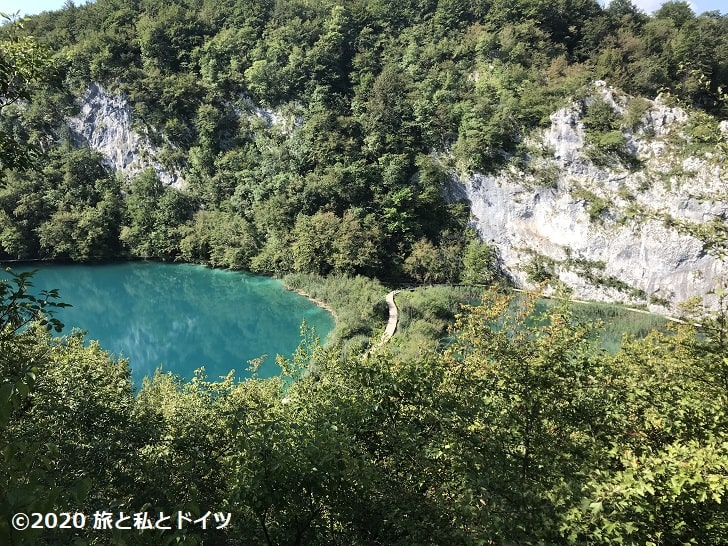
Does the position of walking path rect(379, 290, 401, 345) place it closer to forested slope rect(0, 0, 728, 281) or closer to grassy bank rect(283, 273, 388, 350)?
grassy bank rect(283, 273, 388, 350)

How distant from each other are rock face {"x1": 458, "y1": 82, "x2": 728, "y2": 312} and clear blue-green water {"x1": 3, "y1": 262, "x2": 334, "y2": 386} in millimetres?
15474

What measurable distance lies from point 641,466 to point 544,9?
40.3 meters

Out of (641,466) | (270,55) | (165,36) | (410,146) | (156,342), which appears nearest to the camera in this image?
(641,466)

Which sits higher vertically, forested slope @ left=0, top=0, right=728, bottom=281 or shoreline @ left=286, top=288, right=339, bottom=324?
forested slope @ left=0, top=0, right=728, bottom=281

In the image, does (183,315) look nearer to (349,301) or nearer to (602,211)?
(349,301)

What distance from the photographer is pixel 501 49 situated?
33.7 m

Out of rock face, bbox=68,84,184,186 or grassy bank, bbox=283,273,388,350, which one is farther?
rock face, bbox=68,84,184,186

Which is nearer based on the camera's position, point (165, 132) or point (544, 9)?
point (544, 9)

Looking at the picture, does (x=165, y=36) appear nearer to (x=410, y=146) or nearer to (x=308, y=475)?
(x=410, y=146)

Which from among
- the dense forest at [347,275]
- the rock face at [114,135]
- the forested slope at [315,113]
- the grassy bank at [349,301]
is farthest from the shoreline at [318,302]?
the rock face at [114,135]

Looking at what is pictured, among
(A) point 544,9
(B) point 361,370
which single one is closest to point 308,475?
(B) point 361,370

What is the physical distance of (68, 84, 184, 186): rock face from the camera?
138ft

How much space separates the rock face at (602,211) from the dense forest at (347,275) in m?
1.51

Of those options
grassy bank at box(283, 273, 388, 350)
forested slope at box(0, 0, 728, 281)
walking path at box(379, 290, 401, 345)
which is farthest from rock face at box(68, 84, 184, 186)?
walking path at box(379, 290, 401, 345)
